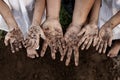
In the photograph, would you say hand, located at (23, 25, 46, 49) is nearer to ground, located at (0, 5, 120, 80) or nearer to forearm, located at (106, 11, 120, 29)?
forearm, located at (106, 11, 120, 29)

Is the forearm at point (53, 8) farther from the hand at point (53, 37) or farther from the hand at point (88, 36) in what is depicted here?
the hand at point (88, 36)

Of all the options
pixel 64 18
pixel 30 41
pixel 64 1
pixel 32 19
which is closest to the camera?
pixel 30 41

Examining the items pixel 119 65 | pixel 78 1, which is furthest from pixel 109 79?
pixel 78 1

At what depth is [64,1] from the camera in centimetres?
234

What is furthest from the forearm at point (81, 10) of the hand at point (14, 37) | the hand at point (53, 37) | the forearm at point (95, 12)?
the hand at point (14, 37)

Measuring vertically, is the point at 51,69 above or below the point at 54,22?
below

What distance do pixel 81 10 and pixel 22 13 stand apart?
38cm

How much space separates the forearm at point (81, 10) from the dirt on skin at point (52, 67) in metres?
0.54

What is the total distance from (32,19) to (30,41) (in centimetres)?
21

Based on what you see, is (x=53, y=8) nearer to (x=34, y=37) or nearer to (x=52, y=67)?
(x=34, y=37)

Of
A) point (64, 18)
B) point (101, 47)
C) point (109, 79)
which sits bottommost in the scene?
point (109, 79)

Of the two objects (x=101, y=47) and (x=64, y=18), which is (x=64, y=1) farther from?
(x=101, y=47)

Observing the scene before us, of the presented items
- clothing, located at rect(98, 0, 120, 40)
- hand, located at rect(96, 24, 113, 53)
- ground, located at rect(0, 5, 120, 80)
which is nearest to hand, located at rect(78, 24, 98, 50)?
hand, located at rect(96, 24, 113, 53)

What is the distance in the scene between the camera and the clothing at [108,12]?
2148 millimetres
